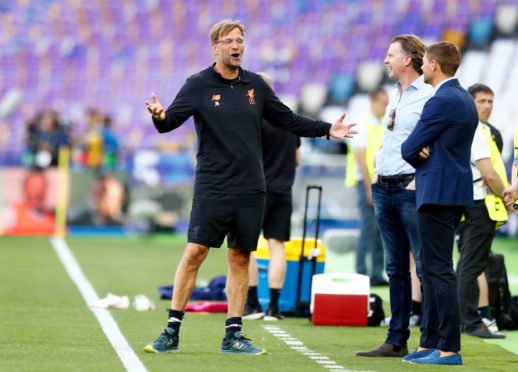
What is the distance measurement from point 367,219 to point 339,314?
14.3 feet

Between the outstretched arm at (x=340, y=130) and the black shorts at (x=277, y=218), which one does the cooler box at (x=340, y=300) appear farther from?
the outstretched arm at (x=340, y=130)

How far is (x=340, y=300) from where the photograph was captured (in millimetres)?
10812

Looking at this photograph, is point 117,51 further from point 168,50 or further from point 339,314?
point 339,314

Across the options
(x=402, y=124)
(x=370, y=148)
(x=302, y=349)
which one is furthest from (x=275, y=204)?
A: (x=402, y=124)

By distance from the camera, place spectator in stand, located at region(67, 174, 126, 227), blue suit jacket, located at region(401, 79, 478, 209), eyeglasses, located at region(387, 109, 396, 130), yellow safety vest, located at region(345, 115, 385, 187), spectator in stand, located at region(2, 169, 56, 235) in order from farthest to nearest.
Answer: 1. spectator in stand, located at region(67, 174, 126, 227)
2. spectator in stand, located at region(2, 169, 56, 235)
3. yellow safety vest, located at region(345, 115, 385, 187)
4. eyeglasses, located at region(387, 109, 396, 130)
5. blue suit jacket, located at region(401, 79, 478, 209)

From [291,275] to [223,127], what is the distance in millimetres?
3532

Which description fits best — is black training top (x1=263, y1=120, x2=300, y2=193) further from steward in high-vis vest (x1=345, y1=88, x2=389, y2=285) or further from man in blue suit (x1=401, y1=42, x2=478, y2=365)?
man in blue suit (x1=401, y1=42, x2=478, y2=365)

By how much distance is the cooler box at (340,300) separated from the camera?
10.7 metres

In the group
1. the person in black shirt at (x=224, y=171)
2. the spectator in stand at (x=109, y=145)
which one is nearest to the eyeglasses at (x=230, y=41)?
the person in black shirt at (x=224, y=171)

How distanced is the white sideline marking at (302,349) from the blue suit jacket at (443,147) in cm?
107

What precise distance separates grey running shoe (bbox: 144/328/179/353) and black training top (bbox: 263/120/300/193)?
124 inches

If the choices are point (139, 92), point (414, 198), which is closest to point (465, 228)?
point (414, 198)

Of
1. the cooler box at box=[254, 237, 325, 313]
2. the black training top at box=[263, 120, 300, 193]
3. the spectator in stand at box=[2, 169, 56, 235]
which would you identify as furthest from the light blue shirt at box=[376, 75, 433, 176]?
the spectator in stand at box=[2, 169, 56, 235]

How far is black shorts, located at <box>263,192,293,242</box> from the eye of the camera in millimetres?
11406
